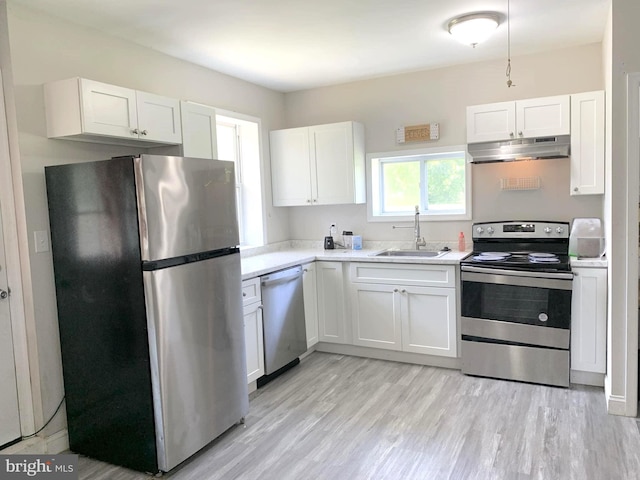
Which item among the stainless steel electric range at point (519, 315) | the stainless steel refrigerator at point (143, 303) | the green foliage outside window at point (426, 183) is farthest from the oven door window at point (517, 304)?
the stainless steel refrigerator at point (143, 303)

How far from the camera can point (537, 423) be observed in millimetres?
2803

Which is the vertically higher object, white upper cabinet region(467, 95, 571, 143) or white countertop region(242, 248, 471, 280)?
white upper cabinet region(467, 95, 571, 143)

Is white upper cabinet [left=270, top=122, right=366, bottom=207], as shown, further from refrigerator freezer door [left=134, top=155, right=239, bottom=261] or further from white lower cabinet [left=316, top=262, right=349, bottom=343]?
refrigerator freezer door [left=134, top=155, right=239, bottom=261]

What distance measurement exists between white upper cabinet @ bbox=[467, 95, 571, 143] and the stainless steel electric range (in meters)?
0.78

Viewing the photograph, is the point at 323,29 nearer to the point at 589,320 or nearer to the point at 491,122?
the point at 491,122

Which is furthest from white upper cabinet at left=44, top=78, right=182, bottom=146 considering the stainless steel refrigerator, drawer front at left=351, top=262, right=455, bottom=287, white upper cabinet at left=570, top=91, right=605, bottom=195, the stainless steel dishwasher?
white upper cabinet at left=570, top=91, right=605, bottom=195

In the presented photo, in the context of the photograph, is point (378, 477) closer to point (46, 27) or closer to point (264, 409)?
point (264, 409)

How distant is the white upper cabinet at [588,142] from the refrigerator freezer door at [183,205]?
2505mm

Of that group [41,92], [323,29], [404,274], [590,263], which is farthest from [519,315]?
[41,92]

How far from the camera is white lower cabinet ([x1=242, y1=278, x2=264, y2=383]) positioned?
327cm

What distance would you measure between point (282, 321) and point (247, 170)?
1.65m

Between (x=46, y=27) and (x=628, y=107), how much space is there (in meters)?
3.38

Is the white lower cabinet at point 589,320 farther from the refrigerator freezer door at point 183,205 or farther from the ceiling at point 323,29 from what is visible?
the refrigerator freezer door at point 183,205

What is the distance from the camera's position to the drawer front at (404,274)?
3619 millimetres
